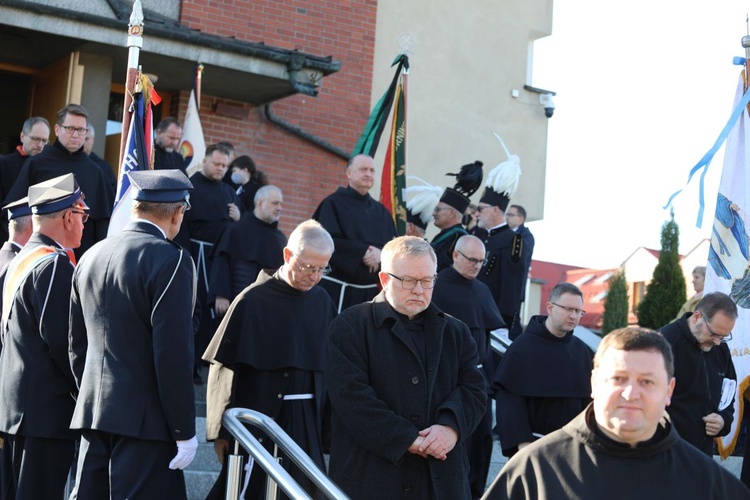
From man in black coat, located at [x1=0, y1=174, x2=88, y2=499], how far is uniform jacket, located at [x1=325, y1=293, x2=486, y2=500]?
1.47m

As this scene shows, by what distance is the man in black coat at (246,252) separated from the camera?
973 centimetres

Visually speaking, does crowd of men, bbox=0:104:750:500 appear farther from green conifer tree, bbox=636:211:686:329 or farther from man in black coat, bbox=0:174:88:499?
green conifer tree, bbox=636:211:686:329

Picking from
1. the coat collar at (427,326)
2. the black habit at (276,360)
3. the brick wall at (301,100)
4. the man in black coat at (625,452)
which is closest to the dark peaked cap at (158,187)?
the coat collar at (427,326)

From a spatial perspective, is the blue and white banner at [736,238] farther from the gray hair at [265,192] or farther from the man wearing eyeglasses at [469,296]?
the gray hair at [265,192]

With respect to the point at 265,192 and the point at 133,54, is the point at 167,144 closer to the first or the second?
the point at 265,192

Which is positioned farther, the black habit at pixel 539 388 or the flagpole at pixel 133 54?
the flagpole at pixel 133 54

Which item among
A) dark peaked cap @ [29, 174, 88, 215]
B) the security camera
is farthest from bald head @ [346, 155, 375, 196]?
the security camera

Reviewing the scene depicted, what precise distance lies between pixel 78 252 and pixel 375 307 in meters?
4.73

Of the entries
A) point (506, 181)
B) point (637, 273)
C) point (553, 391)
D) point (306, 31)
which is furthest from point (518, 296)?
point (637, 273)

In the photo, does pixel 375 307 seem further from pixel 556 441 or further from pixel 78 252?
pixel 78 252

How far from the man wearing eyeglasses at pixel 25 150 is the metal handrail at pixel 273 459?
4.81 metres

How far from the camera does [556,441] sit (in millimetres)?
3732

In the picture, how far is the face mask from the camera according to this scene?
→ 38.3ft

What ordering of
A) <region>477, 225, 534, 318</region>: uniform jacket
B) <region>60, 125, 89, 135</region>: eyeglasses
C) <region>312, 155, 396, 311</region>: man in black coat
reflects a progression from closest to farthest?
<region>60, 125, 89, 135</region>: eyeglasses < <region>312, 155, 396, 311</region>: man in black coat < <region>477, 225, 534, 318</region>: uniform jacket
